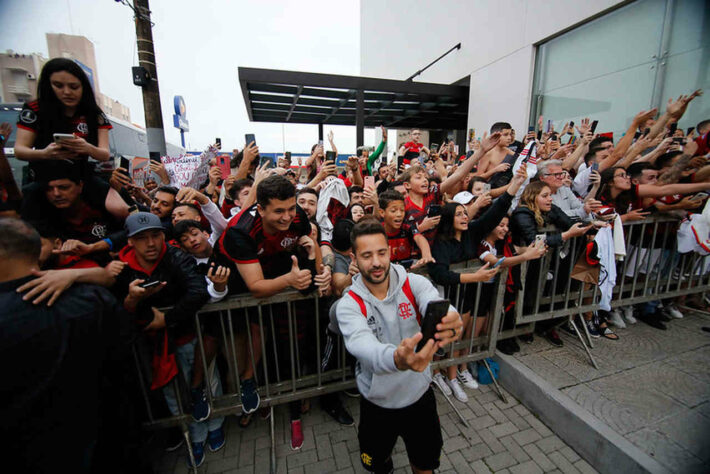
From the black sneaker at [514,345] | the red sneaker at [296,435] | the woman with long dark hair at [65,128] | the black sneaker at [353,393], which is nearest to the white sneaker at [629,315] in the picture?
the black sneaker at [514,345]

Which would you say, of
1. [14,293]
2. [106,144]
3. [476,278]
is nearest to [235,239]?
[14,293]

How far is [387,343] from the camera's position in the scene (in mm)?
1981

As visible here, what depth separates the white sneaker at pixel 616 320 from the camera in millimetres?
4172

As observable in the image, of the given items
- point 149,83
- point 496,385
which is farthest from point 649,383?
point 149,83

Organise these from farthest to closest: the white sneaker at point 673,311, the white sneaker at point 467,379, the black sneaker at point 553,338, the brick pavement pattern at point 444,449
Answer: the white sneaker at point 673,311
the black sneaker at point 553,338
the white sneaker at point 467,379
the brick pavement pattern at point 444,449

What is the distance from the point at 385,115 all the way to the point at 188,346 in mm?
17345

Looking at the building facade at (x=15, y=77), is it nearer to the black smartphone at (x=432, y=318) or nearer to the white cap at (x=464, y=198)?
the black smartphone at (x=432, y=318)

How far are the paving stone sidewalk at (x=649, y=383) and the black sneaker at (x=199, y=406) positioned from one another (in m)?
3.41

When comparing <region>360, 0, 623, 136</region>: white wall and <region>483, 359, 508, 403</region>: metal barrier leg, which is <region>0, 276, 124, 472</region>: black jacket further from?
<region>360, 0, 623, 136</region>: white wall

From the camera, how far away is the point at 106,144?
115 inches

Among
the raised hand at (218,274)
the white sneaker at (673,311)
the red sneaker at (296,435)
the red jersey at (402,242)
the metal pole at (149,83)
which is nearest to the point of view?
the raised hand at (218,274)

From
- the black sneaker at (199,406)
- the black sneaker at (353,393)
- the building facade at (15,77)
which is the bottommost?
the black sneaker at (353,393)

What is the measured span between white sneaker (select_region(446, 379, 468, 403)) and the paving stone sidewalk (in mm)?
847

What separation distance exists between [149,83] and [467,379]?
747 centimetres
